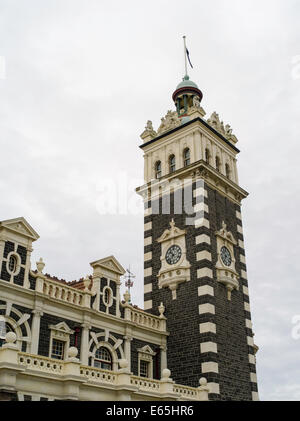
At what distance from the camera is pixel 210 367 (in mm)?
32000

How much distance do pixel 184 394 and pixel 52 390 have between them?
9.51 m

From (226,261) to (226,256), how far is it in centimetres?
46

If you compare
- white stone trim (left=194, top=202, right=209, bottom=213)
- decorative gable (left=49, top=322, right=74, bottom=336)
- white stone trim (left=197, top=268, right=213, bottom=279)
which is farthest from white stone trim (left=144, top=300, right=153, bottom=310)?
decorative gable (left=49, top=322, right=74, bottom=336)

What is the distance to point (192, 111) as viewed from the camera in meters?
41.1

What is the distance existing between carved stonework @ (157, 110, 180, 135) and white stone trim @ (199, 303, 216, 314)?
15229 mm

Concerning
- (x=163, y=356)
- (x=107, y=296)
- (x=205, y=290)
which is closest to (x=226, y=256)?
(x=205, y=290)

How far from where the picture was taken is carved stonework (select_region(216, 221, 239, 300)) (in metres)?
36.2

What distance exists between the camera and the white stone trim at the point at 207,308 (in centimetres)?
3362

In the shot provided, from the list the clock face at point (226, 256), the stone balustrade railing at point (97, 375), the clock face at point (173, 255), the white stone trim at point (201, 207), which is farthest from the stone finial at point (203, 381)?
the white stone trim at point (201, 207)

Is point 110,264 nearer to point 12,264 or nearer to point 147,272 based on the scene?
point 147,272

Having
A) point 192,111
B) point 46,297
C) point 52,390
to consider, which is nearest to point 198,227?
point 192,111

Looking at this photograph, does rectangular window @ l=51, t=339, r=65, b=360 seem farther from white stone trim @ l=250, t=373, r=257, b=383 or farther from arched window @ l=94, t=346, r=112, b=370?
white stone trim @ l=250, t=373, r=257, b=383
